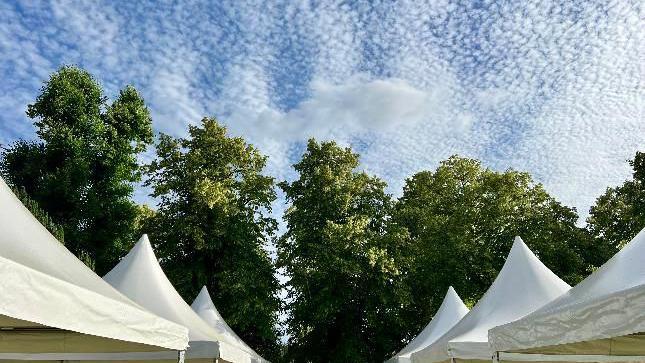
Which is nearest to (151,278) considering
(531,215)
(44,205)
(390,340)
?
(390,340)

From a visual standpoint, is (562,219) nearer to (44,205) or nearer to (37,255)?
(44,205)

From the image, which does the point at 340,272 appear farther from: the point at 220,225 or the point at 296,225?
the point at 220,225

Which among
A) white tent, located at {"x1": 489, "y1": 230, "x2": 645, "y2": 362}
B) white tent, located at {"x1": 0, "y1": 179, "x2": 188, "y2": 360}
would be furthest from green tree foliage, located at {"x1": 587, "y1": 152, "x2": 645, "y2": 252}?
white tent, located at {"x1": 0, "y1": 179, "x2": 188, "y2": 360}

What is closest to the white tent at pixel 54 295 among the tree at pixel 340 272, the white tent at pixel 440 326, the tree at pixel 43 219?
the white tent at pixel 440 326

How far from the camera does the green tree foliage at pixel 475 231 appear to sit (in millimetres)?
25719

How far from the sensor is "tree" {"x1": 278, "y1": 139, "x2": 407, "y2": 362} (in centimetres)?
2348

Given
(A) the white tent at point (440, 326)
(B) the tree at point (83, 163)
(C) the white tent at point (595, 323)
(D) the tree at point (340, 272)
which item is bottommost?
(C) the white tent at point (595, 323)

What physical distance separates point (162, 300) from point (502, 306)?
5.44 m

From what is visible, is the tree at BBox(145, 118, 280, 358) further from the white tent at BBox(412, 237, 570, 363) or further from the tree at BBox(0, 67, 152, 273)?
the white tent at BBox(412, 237, 570, 363)

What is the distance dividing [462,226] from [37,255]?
83.2ft

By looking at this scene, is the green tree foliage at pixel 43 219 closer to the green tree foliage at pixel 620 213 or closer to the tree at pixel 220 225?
the tree at pixel 220 225

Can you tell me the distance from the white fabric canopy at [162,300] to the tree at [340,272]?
519 inches

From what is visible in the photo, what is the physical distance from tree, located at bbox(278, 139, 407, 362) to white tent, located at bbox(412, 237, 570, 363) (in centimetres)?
1328

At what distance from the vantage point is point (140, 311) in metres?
3.98
